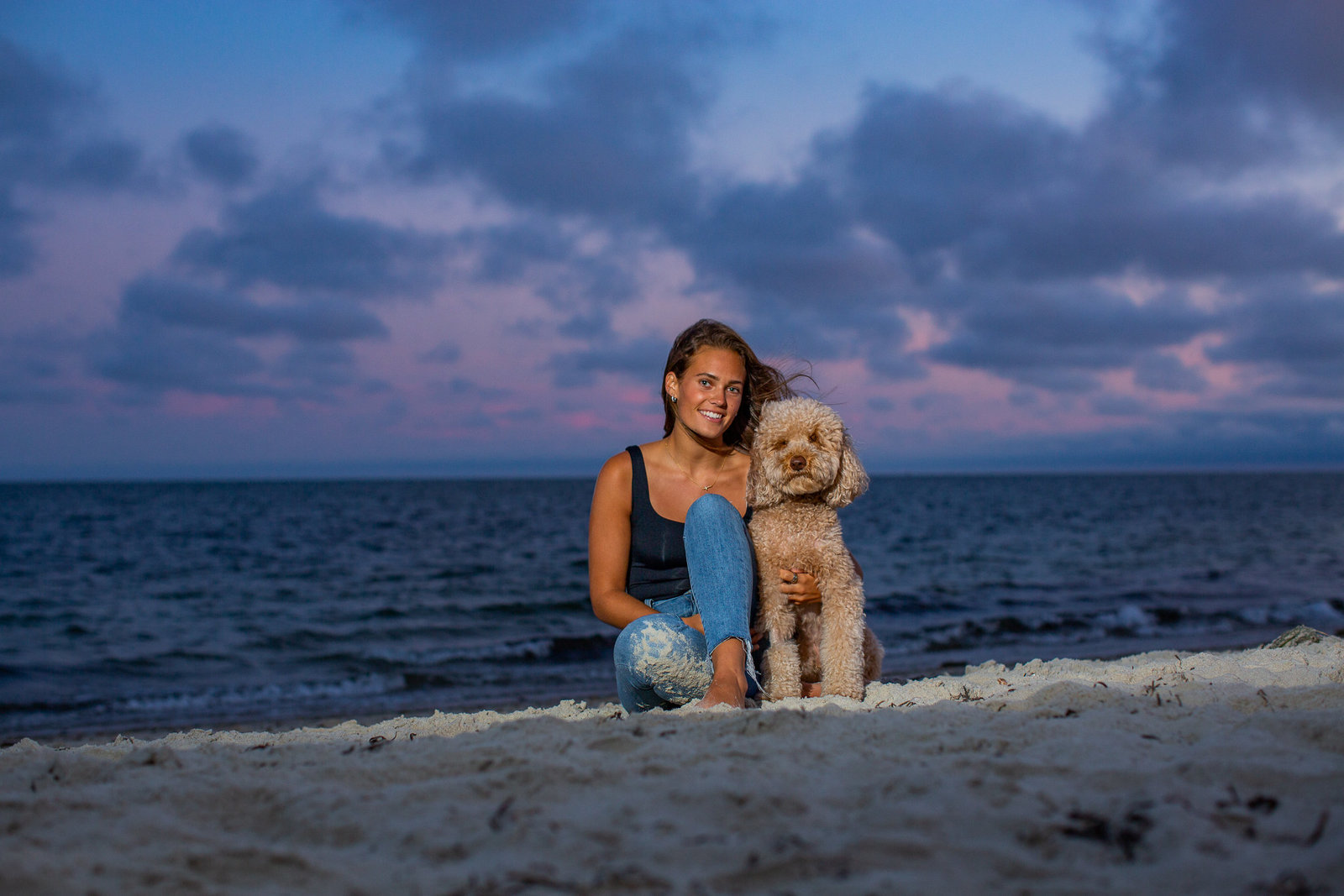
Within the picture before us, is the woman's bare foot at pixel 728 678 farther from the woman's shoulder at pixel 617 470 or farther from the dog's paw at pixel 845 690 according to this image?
the woman's shoulder at pixel 617 470

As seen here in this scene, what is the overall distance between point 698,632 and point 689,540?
16.7 inches

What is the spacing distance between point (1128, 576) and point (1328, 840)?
595 inches

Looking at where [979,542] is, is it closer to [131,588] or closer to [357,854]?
[131,588]

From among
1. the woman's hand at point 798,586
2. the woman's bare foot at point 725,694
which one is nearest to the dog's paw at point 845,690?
the woman's hand at point 798,586

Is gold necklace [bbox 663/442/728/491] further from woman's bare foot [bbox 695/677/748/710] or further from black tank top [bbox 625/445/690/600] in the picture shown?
woman's bare foot [bbox 695/677/748/710]

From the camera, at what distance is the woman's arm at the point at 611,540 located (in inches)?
148

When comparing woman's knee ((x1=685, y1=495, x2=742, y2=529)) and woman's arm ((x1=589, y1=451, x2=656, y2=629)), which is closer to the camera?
woman's knee ((x1=685, y1=495, x2=742, y2=529))

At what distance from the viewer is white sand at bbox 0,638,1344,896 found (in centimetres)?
146

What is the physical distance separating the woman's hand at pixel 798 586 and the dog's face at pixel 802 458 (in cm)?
36

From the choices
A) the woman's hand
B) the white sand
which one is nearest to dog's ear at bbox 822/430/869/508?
the woman's hand

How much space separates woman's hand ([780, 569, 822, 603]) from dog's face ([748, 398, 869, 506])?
361 millimetres

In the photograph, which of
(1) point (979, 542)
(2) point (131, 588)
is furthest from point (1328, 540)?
(2) point (131, 588)

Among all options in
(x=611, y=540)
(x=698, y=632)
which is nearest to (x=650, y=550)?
(x=611, y=540)

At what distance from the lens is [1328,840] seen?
58.8 inches
